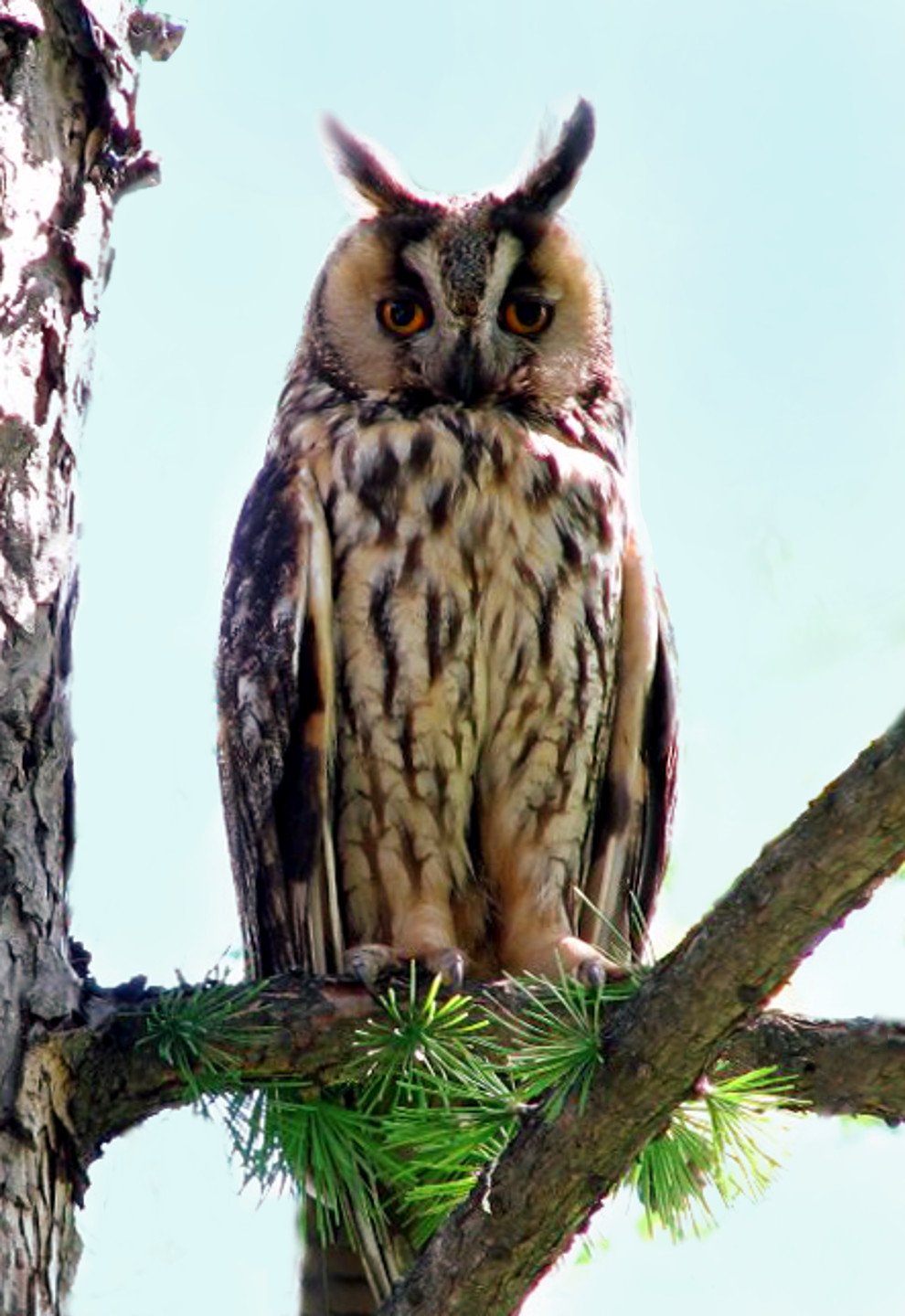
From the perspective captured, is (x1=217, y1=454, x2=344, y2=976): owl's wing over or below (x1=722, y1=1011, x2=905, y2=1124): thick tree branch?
over

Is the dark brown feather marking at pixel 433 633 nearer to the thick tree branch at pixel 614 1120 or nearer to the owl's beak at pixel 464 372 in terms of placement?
the owl's beak at pixel 464 372

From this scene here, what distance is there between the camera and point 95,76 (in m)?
2.66

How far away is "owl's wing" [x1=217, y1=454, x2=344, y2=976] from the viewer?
9.89ft

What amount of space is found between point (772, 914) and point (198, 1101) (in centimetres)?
81

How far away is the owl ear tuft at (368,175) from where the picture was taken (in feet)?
11.9

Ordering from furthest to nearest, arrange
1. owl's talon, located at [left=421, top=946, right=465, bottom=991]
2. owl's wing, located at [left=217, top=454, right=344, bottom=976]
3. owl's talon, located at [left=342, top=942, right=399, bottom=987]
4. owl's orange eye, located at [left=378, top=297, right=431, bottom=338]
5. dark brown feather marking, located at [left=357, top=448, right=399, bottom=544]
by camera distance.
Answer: owl's orange eye, located at [left=378, top=297, right=431, bottom=338] < dark brown feather marking, located at [left=357, top=448, right=399, bottom=544] < owl's wing, located at [left=217, top=454, right=344, bottom=976] < owl's talon, located at [left=421, top=946, right=465, bottom=991] < owl's talon, located at [left=342, top=942, right=399, bottom=987]

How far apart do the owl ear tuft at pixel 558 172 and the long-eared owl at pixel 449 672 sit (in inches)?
7.0

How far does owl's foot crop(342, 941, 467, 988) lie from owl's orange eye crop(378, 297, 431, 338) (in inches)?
47.4

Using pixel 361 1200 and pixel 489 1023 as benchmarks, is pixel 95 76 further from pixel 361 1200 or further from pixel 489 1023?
pixel 361 1200

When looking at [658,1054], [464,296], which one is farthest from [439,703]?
[658,1054]

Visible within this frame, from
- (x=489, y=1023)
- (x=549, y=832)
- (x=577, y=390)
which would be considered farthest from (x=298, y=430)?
(x=489, y=1023)

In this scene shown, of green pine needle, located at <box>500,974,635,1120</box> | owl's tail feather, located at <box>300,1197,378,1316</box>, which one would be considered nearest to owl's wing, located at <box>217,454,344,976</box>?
owl's tail feather, located at <box>300,1197,378,1316</box>

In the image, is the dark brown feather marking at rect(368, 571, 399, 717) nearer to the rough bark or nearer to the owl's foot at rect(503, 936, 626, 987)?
the owl's foot at rect(503, 936, 626, 987)

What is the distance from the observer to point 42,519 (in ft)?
7.79
